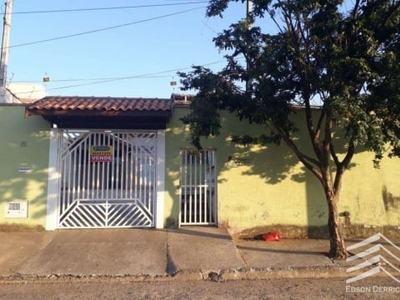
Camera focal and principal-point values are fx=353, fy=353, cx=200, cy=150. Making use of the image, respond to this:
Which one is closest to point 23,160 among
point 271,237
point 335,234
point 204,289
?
point 204,289

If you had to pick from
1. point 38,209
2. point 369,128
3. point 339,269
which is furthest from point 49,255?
point 369,128

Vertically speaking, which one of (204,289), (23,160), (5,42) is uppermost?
(5,42)

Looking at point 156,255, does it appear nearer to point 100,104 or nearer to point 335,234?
point 335,234

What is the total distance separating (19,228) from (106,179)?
222cm

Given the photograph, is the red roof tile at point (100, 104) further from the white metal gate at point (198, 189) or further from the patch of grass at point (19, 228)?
the patch of grass at point (19, 228)

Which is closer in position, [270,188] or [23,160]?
[23,160]

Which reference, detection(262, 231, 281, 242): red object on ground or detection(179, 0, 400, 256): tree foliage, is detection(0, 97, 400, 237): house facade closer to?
detection(262, 231, 281, 242): red object on ground

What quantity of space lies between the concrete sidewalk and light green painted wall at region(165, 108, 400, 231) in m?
0.65

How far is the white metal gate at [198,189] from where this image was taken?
851 centimetres

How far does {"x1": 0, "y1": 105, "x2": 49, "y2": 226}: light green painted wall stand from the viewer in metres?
8.14

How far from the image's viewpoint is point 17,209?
8.13 m

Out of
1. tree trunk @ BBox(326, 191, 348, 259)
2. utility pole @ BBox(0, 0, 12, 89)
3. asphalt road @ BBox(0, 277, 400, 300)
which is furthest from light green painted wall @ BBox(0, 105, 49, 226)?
tree trunk @ BBox(326, 191, 348, 259)
